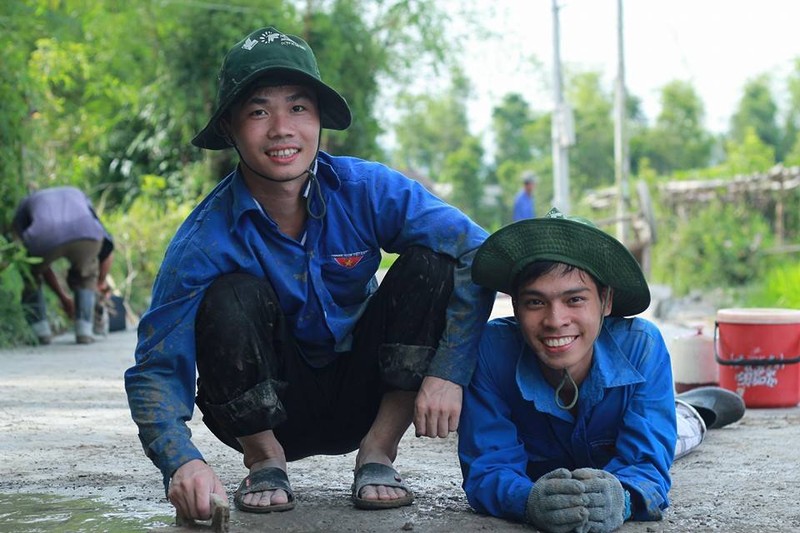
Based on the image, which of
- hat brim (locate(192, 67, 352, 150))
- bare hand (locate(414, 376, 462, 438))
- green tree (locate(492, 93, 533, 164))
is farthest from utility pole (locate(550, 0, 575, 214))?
green tree (locate(492, 93, 533, 164))

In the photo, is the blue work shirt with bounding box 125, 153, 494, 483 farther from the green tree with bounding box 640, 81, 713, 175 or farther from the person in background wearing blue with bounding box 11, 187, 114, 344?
the green tree with bounding box 640, 81, 713, 175

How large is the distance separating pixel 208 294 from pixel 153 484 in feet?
2.59

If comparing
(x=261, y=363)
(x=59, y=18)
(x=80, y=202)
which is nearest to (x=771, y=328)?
(x=261, y=363)

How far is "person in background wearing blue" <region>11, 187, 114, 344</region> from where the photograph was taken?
791 cm

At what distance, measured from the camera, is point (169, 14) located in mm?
15922

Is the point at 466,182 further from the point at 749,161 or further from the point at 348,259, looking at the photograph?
the point at 348,259

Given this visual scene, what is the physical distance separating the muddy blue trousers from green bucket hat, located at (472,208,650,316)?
0.17 m

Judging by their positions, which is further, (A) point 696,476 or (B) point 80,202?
(B) point 80,202

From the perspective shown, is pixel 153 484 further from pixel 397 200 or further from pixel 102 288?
pixel 102 288

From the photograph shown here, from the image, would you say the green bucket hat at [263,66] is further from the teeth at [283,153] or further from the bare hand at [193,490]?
the bare hand at [193,490]

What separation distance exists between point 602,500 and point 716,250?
13.5 metres

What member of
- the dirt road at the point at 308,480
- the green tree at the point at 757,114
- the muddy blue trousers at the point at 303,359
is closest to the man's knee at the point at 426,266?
the muddy blue trousers at the point at 303,359

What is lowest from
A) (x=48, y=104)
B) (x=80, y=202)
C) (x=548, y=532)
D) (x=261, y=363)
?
(x=548, y=532)

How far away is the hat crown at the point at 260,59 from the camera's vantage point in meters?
3.08
